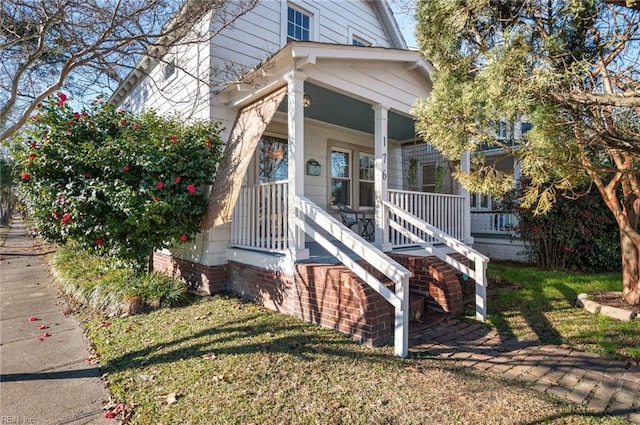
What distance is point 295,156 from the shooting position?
4711 mm

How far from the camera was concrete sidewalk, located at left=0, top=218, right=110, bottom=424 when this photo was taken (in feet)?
9.10

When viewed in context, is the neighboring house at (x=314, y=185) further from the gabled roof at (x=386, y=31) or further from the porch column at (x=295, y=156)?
the gabled roof at (x=386, y=31)

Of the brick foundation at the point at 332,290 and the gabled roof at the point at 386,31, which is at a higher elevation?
the gabled roof at the point at 386,31

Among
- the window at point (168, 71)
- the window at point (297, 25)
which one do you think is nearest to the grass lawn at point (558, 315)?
the window at point (297, 25)

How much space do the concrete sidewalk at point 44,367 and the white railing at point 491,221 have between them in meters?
10.3

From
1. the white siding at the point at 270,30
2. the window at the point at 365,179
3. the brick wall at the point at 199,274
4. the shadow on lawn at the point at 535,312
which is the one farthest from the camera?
the window at the point at 365,179

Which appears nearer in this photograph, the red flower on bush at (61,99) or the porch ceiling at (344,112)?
the red flower on bush at (61,99)

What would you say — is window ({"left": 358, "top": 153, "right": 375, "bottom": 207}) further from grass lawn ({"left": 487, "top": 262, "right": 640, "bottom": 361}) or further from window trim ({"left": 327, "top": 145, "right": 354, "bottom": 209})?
grass lawn ({"left": 487, "top": 262, "right": 640, "bottom": 361})

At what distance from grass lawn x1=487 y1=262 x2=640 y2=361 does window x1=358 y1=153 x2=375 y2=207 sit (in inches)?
129

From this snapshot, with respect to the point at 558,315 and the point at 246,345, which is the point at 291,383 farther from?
the point at 558,315

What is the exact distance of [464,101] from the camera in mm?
3732

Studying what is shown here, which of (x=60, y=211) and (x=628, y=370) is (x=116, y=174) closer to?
(x=60, y=211)

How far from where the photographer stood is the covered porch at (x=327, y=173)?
4.48 m

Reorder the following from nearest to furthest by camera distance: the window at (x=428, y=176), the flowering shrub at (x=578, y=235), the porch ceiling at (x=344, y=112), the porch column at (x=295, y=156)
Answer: the porch column at (x=295, y=156), the porch ceiling at (x=344, y=112), the flowering shrub at (x=578, y=235), the window at (x=428, y=176)
